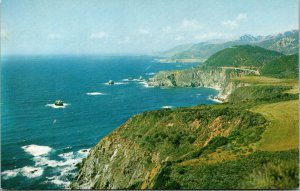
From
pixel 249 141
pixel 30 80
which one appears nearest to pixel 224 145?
pixel 249 141

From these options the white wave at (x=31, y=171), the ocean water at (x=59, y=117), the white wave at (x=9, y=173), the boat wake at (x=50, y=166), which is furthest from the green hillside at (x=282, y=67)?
the white wave at (x=9, y=173)

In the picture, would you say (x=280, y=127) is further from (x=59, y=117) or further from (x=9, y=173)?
(x=59, y=117)

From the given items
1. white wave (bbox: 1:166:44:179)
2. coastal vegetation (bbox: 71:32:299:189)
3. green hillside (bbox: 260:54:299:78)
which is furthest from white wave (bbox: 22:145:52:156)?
green hillside (bbox: 260:54:299:78)

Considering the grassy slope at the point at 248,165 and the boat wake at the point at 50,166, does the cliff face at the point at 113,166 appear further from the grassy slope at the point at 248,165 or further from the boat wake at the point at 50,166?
the grassy slope at the point at 248,165

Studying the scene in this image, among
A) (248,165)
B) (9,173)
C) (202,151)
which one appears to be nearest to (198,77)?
(9,173)

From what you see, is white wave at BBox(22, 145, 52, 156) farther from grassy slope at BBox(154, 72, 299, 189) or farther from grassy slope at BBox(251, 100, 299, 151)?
grassy slope at BBox(251, 100, 299, 151)

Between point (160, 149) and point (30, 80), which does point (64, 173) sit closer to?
point (160, 149)

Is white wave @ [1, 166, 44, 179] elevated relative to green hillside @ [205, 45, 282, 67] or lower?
lower

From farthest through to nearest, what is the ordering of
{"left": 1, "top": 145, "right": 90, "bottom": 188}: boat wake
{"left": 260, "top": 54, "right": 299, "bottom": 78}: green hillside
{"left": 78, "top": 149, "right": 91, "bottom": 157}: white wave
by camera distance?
{"left": 260, "top": 54, "right": 299, "bottom": 78}: green hillside
{"left": 78, "top": 149, "right": 91, "bottom": 157}: white wave
{"left": 1, "top": 145, "right": 90, "bottom": 188}: boat wake
